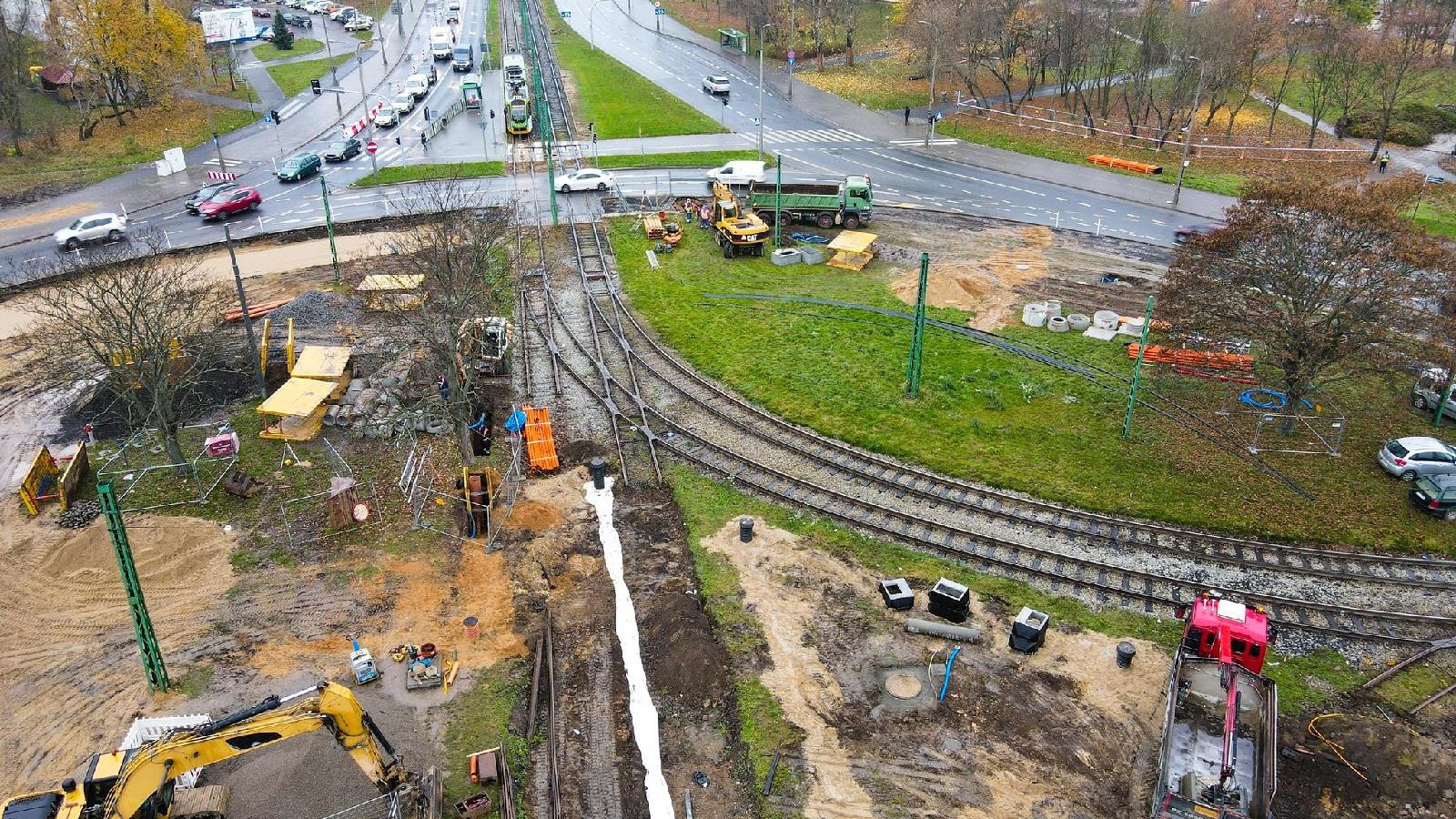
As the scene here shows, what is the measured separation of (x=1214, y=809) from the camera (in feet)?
55.8

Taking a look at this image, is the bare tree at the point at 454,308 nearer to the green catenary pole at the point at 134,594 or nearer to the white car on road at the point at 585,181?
the green catenary pole at the point at 134,594

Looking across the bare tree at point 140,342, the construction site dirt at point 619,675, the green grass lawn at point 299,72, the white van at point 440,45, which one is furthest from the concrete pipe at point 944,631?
the white van at point 440,45

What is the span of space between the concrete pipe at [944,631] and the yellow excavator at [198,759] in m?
11.6

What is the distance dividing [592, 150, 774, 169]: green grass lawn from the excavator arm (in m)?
48.4

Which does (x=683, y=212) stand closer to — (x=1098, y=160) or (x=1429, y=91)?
(x=1098, y=160)

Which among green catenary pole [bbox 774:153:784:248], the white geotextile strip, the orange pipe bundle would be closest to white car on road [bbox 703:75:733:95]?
green catenary pole [bbox 774:153:784:248]

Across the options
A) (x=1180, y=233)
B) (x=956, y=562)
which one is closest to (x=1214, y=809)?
(x=956, y=562)

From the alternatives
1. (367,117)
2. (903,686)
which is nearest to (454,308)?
(903,686)

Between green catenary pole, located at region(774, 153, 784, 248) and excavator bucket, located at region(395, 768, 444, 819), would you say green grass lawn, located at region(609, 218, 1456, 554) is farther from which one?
excavator bucket, located at region(395, 768, 444, 819)

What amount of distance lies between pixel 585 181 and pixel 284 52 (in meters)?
53.9

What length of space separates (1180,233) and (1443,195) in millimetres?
22459

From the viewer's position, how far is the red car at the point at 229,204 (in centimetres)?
5172

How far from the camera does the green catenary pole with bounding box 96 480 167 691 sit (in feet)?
64.0

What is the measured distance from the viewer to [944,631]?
76.3 feet
